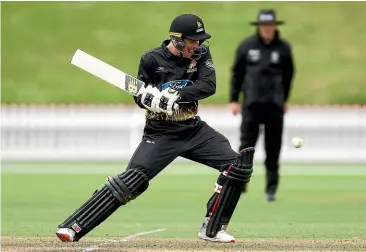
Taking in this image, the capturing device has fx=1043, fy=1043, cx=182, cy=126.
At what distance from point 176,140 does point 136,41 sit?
2156 cm

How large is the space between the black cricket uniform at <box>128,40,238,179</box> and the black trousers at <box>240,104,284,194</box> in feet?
13.4

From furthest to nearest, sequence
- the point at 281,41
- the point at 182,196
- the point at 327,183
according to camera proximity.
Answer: the point at 327,183
the point at 182,196
the point at 281,41

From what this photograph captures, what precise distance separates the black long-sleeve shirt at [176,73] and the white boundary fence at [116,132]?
10.4 metres

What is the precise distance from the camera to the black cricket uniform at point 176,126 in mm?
8078

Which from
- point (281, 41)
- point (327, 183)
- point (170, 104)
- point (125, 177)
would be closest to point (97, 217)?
point (125, 177)

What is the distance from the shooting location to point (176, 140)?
322 inches

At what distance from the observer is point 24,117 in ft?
64.0

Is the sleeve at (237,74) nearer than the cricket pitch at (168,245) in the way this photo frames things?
No

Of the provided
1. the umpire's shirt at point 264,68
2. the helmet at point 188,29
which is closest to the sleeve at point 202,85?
the helmet at point 188,29

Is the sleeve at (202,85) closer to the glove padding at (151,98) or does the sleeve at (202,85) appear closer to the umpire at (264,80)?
the glove padding at (151,98)

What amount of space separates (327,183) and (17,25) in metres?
16.9

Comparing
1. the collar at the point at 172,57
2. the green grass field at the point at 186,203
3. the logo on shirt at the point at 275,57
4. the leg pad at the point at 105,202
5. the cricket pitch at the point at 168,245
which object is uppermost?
the logo on shirt at the point at 275,57

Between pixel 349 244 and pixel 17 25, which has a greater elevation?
pixel 17 25

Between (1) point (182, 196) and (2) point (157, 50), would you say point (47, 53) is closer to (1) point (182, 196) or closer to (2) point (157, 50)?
(1) point (182, 196)
